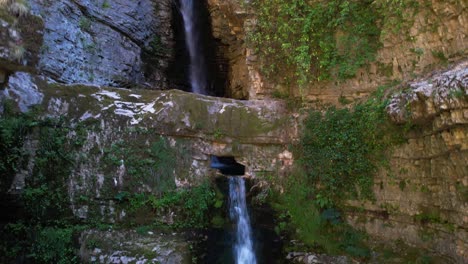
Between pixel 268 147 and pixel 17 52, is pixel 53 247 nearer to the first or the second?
pixel 17 52

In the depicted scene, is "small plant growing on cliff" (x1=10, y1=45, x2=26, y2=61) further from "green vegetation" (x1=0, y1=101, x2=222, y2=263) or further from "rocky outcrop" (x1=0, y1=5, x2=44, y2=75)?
"green vegetation" (x1=0, y1=101, x2=222, y2=263)

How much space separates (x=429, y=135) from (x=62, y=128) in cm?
815

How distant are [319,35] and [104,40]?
23.3 ft

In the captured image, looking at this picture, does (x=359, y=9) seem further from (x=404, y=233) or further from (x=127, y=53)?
(x=127, y=53)

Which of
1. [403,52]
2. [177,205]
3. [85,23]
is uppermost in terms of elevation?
[85,23]

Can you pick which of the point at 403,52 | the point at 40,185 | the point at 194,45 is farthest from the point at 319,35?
the point at 40,185

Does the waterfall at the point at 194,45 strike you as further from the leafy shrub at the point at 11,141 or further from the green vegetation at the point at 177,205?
the leafy shrub at the point at 11,141

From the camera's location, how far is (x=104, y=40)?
11.4m

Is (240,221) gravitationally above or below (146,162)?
below

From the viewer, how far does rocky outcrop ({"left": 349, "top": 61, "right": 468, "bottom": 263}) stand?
6.14 metres

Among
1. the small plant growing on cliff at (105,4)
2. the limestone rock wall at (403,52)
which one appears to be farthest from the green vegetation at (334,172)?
the small plant growing on cliff at (105,4)

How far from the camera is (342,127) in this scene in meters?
8.66

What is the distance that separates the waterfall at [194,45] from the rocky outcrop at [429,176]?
850 cm

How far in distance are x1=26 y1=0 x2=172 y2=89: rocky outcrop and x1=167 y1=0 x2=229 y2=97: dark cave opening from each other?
0.41 m
